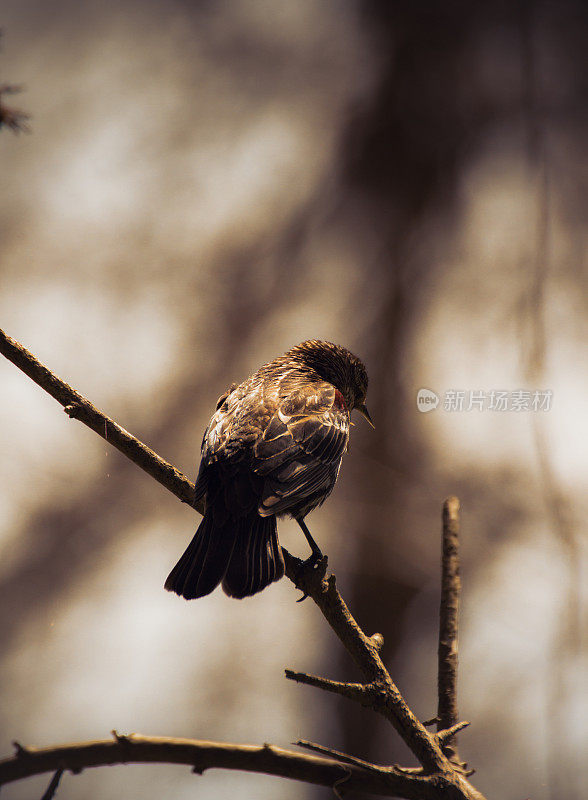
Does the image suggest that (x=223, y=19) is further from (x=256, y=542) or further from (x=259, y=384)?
(x=256, y=542)

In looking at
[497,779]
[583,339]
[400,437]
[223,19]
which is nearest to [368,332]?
[400,437]

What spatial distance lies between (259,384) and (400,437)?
1256mm

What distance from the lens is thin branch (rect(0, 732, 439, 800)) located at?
23.6 inches

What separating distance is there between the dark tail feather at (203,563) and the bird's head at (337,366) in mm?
618

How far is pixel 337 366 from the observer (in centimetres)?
160

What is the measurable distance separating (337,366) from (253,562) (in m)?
0.71

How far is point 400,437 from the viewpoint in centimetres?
254

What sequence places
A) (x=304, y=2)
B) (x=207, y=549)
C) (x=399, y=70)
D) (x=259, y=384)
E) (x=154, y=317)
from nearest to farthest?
(x=207, y=549), (x=259, y=384), (x=154, y=317), (x=304, y=2), (x=399, y=70)

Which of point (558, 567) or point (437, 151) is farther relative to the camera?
point (437, 151)

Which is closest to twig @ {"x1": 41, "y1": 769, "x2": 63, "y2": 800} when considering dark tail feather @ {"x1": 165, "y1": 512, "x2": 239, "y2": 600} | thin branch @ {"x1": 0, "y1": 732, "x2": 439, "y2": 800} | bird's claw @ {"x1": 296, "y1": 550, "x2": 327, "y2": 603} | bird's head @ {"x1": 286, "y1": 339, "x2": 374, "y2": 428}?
thin branch @ {"x1": 0, "y1": 732, "x2": 439, "y2": 800}

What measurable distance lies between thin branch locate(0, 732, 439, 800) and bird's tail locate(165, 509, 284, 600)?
0.96 feet

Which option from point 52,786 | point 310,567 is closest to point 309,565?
point 310,567

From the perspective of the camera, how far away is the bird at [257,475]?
3.22 feet

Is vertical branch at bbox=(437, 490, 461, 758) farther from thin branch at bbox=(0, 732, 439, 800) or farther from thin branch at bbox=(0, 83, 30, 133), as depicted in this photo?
thin branch at bbox=(0, 83, 30, 133)
